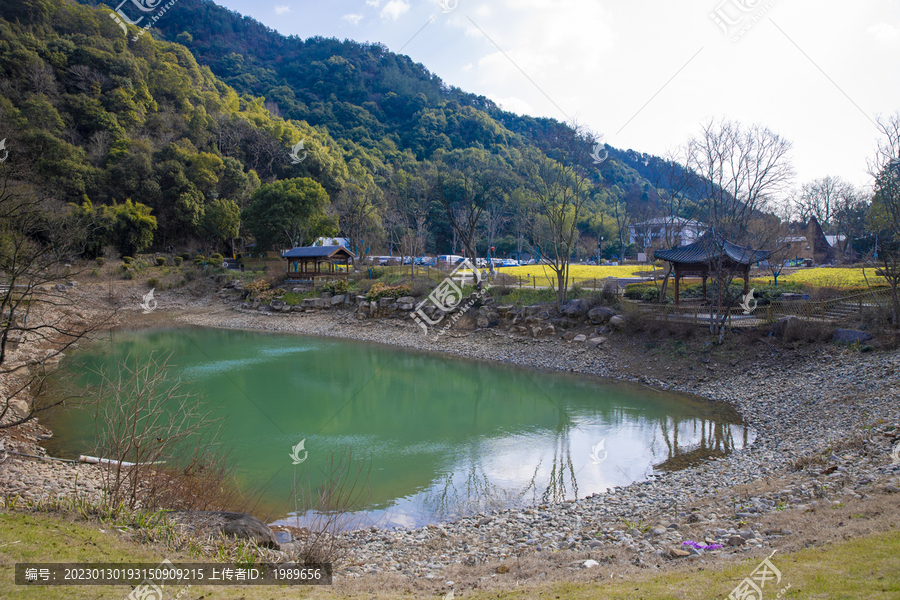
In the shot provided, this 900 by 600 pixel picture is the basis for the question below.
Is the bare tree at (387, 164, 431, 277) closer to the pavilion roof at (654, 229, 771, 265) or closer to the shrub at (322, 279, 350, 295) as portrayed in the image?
the shrub at (322, 279, 350, 295)

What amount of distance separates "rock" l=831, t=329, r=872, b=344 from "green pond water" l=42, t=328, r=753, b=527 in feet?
16.2

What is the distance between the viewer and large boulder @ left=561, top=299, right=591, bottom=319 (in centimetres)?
2177

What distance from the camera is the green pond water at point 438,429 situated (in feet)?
30.3

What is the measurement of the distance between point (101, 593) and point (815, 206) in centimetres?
5525

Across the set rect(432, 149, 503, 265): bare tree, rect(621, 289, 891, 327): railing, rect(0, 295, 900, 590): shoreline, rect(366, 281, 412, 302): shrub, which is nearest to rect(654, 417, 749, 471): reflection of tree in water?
rect(0, 295, 900, 590): shoreline

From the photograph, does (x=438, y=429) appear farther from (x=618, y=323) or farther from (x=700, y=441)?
(x=618, y=323)

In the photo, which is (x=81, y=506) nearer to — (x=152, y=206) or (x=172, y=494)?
(x=172, y=494)

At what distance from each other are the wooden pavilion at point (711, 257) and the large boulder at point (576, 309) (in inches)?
148

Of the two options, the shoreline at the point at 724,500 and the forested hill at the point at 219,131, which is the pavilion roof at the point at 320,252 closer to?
the forested hill at the point at 219,131

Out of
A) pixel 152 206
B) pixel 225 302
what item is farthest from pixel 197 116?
pixel 225 302

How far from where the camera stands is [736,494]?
759 centimetres

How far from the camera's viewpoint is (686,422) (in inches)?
497

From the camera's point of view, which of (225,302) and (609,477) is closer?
(609,477)

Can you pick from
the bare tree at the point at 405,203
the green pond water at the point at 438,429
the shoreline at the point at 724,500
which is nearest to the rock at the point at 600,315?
the green pond water at the point at 438,429
